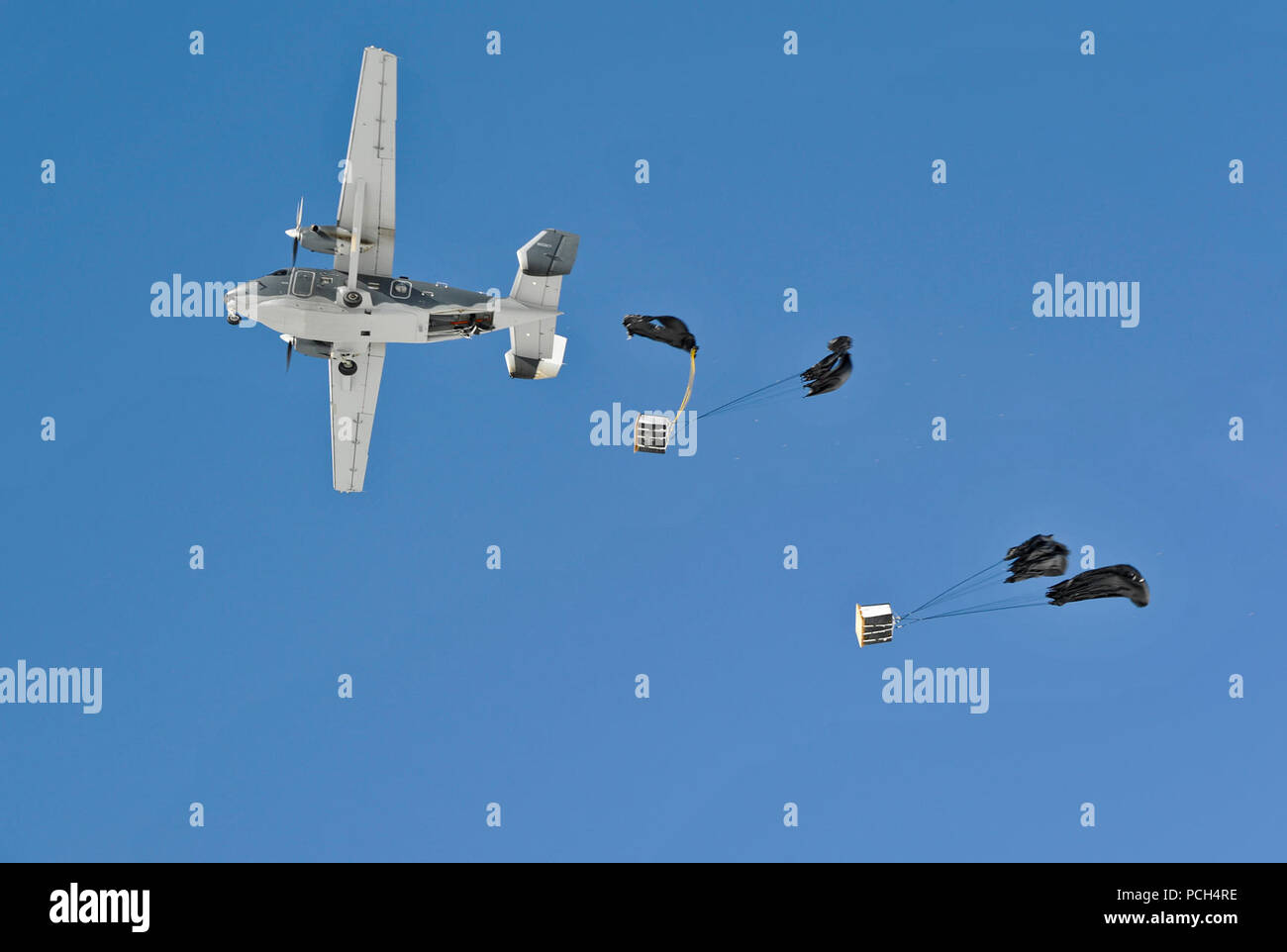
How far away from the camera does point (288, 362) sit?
1310 inches

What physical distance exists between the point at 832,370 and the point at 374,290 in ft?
44.9

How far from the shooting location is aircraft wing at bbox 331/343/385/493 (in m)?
35.2

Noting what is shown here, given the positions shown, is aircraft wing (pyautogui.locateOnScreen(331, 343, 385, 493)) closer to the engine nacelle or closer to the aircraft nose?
the engine nacelle

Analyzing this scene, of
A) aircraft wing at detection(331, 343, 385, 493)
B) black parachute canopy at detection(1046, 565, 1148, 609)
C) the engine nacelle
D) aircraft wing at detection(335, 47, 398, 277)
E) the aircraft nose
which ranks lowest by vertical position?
black parachute canopy at detection(1046, 565, 1148, 609)

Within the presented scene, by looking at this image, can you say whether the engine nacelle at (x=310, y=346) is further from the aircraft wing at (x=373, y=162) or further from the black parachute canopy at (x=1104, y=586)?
the black parachute canopy at (x=1104, y=586)

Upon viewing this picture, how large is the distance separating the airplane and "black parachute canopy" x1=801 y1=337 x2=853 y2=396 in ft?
26.3

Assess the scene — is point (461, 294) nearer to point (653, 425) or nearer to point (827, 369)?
point (653, 425)

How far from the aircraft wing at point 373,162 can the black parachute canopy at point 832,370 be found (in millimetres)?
13041

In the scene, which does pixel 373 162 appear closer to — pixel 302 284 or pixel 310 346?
pixel 302 284

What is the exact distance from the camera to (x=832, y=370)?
3481 centimetres

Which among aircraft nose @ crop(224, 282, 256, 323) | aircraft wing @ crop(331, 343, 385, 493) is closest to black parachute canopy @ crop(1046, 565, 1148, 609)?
aircraft wing @ crop(331, 343, 385, 493)

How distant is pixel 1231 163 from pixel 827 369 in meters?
16.4

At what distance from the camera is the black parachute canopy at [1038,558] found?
112 ft
